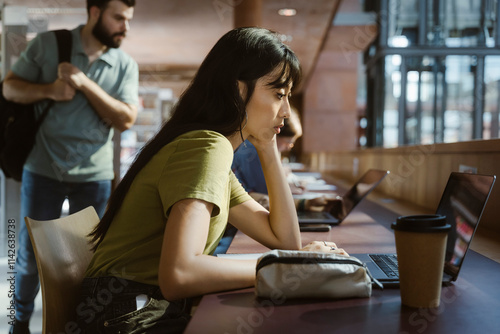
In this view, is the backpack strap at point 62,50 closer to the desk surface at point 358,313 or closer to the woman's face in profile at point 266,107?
the woman's face in profile at point 266,107

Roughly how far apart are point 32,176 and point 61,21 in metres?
6.20

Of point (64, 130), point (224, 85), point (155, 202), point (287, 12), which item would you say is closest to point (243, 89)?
point (224, 85)

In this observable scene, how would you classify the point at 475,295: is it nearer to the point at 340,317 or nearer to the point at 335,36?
the point at 340,317

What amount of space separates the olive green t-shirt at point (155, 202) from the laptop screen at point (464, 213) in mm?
432

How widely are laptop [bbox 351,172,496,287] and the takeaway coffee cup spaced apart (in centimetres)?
9

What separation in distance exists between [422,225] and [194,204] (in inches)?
14.9

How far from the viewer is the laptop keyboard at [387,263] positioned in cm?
95

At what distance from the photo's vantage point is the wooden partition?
1.52 m

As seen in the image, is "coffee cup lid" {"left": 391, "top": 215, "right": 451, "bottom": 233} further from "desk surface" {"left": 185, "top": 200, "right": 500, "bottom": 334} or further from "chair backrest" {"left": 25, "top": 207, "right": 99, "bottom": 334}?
"chair backrest" {"left": 25, "top": 207, "right": 99, "bottom": 334}

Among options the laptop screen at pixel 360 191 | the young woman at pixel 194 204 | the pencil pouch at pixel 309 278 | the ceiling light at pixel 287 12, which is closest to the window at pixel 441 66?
the ceiling light at pixel 287 12

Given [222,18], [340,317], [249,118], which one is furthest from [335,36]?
[340,317]

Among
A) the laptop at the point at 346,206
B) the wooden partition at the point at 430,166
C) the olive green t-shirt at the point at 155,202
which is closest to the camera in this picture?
the olive green t-shirt at the point at 155,202

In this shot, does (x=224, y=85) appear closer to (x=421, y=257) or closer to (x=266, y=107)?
(x=266, y=107)

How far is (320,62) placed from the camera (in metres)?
11.5
